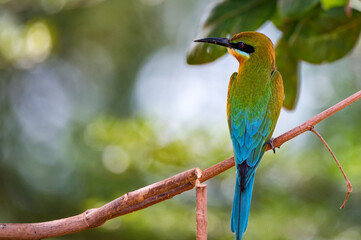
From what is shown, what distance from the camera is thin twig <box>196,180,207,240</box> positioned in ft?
3.98

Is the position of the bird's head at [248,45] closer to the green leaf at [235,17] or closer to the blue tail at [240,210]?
the green leaf at [235,17]

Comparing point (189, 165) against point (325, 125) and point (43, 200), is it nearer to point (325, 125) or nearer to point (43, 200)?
point (43, 200)

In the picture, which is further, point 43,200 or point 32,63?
point 32,63

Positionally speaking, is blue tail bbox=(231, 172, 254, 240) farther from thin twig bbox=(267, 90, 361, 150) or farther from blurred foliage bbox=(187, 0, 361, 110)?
blurred foliage bbox=(187, 0, 361, 110)

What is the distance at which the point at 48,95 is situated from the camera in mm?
5566

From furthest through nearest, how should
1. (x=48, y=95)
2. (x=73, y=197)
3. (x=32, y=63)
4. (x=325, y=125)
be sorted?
(x=48, y=95) < (x=325, y=125) < (x=32, y=63) < (x=73, y=197)

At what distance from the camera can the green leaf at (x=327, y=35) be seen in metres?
2.48

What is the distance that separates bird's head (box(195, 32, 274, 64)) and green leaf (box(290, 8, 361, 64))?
17 cm

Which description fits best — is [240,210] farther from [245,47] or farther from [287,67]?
[287,67]

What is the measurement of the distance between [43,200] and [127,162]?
0.61 metres

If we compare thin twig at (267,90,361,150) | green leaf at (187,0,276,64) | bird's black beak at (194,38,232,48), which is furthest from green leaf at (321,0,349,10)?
thin twig at (267,90,361,150)

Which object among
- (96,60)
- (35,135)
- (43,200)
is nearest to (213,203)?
(43,200)

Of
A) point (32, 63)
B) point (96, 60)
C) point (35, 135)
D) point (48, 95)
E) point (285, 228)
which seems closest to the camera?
point (285, 228)

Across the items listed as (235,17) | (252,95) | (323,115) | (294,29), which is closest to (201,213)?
(323,115)
